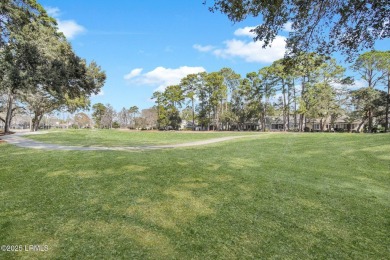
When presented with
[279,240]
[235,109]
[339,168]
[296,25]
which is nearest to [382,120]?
[235,109]

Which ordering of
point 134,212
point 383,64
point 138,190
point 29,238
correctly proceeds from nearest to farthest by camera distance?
point 29,238 → point 134,212 → point 138,190 → point 383,64

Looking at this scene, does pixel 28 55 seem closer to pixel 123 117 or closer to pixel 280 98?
pixel 280 98

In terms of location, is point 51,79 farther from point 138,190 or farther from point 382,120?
point 382,120

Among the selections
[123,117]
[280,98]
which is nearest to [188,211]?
[280,98]

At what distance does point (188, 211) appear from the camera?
5031mm

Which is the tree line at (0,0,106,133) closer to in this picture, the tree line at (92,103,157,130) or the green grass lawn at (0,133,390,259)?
the green grass lawn at (0,133,390,259)

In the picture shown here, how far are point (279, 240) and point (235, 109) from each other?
5938cm

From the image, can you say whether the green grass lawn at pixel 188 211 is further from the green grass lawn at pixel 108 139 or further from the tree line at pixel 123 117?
the tree line at pixel 123 117

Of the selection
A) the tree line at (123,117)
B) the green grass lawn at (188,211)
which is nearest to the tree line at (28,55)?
the green grass lawn at (188,211)

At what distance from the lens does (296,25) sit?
6.55 meters

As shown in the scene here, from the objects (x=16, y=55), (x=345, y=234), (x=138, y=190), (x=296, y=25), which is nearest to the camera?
(x=345, y=234)

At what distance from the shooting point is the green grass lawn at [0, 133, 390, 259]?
12.6 ft

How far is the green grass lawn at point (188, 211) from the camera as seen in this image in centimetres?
384

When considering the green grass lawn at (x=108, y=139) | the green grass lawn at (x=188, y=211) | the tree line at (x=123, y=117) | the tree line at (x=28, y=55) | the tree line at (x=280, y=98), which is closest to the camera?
the green grass lawn at (x=188, y=211)
